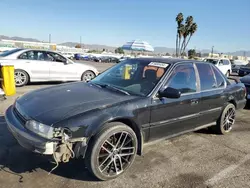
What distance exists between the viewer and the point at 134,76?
4.09 meters

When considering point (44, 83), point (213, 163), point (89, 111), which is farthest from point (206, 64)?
point (44, 83)

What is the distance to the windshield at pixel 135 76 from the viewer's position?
12.3 ft

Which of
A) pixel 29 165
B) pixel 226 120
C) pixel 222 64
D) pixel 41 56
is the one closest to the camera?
pixel 29 165

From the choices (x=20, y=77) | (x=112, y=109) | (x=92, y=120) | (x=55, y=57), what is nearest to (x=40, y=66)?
(x=55, y=57)

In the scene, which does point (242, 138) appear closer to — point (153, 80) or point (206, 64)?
point (206, 64)

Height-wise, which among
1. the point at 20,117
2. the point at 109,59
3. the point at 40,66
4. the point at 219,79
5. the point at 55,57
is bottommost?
the point at 109,59

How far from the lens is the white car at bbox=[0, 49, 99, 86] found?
8.83 meters

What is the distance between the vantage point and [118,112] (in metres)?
3.08

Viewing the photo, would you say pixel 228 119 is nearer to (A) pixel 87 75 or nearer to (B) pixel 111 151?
(B) pixel 111 151

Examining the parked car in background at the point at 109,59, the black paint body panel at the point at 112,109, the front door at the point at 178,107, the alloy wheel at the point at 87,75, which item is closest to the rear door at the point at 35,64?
the alloy wheel at the point at 87,75

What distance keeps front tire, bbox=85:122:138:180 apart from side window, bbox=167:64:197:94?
1.18 metres

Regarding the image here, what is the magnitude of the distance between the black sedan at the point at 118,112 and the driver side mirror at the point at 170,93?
15 millimetres

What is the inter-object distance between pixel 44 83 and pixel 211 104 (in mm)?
7637

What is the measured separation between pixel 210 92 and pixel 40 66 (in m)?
6.92
